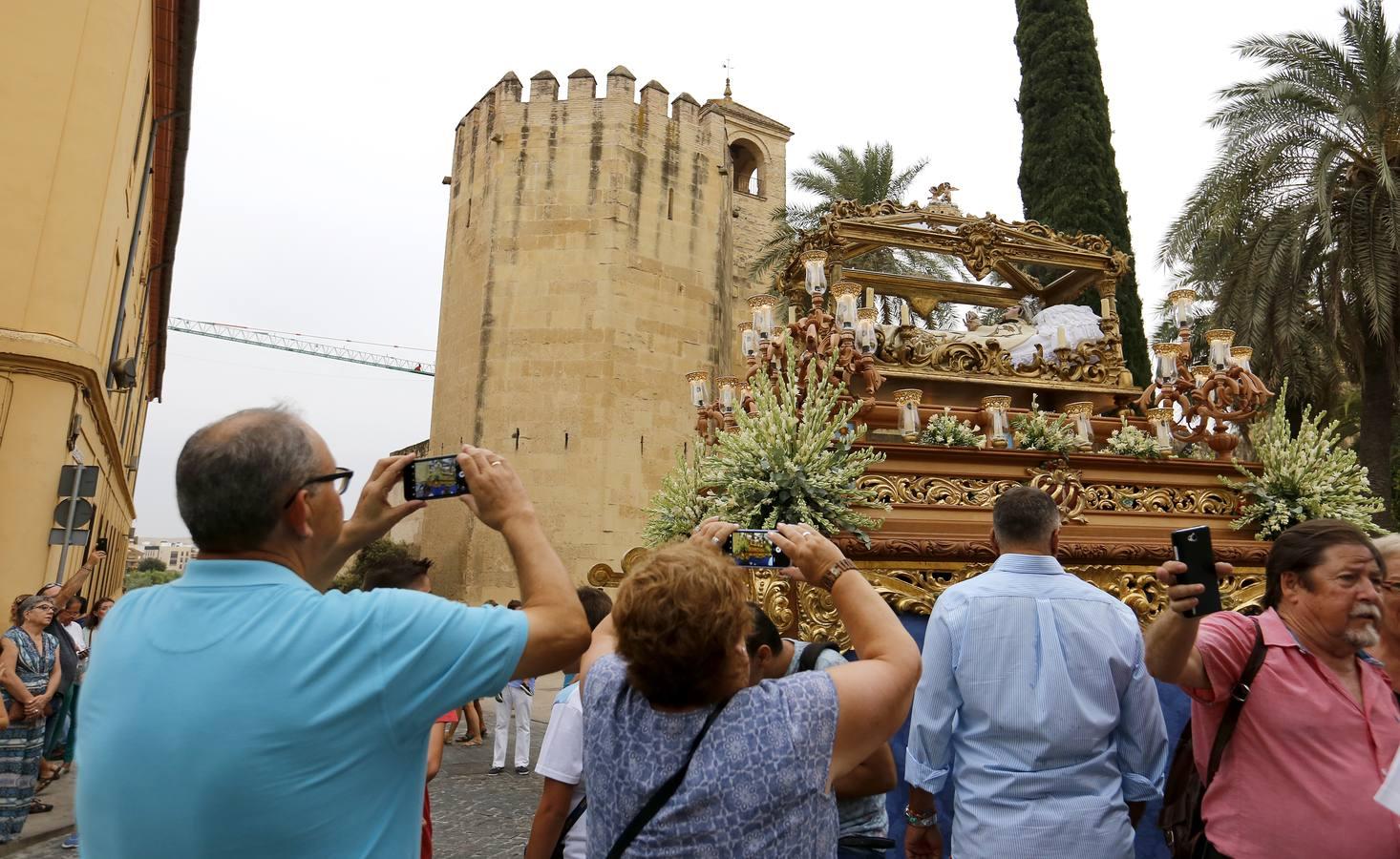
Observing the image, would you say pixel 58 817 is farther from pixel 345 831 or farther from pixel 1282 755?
pixel 1282 755

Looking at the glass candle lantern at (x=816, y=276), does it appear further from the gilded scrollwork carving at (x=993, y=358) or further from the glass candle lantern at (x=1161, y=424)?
the glass candle lantern at (x=1161, y=424)

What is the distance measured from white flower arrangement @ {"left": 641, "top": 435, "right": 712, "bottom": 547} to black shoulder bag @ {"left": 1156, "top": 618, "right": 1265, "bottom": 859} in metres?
3.53

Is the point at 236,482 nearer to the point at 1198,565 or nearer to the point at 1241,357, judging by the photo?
the point at 1198,565

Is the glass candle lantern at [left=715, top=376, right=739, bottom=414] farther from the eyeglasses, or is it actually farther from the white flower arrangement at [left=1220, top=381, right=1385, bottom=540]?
the eyeglasses

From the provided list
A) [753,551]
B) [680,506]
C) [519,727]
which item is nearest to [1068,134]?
[680,506]

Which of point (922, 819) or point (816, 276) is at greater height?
point (816, 276)

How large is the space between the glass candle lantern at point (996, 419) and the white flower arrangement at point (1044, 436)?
0.50 feet

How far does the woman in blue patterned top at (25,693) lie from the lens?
676 cm

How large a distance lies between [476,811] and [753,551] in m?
5.94

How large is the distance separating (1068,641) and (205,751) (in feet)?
8.67

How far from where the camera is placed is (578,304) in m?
23.5

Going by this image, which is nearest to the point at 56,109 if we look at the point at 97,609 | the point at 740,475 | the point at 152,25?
the point at 152,25

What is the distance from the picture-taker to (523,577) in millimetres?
1779

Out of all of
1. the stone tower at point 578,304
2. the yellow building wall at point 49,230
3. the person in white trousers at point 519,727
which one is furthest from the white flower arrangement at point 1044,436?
the stone tower at point 578,304
